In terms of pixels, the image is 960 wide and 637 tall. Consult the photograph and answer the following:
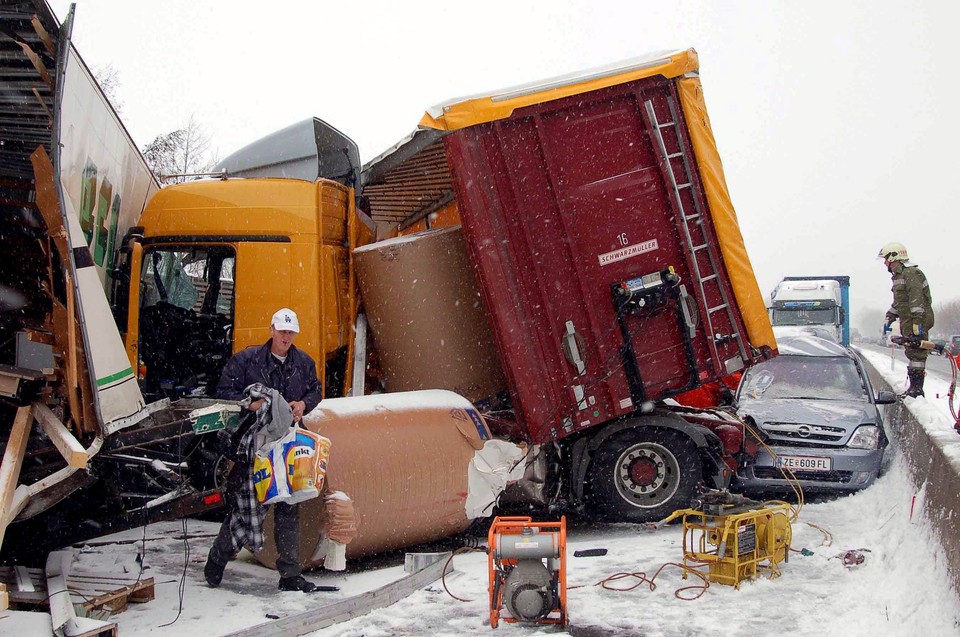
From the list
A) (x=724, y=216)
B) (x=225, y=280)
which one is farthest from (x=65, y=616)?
(x=724, y=216)

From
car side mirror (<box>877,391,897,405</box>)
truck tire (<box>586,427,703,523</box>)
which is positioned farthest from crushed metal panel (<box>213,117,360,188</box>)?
car side mirror (<box>877,391,897,405</box>)

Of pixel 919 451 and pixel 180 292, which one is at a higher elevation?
pixel 180 292

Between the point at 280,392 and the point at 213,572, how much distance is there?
3.85ft

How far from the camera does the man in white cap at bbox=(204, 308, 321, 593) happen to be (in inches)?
208

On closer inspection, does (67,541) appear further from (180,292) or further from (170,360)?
(180,292)

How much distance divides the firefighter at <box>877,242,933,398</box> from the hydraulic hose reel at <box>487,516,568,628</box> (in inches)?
227

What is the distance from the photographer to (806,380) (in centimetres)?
916

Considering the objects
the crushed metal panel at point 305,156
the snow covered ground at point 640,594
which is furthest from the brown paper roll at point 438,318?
the crushed metal panel at point 305,156

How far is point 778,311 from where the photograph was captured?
23391 millimetres

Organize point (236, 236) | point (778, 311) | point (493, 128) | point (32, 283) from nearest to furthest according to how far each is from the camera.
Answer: point (32, 283)
point (493, 128)
point (236, 236)
point (778, 311)

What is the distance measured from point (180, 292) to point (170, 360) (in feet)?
2.07

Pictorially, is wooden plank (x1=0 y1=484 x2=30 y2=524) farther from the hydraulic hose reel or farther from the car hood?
the car hood

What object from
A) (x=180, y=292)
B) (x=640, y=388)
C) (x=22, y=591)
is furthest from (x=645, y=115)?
(x=22, y=591)

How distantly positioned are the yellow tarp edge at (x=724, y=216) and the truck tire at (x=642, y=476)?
107 cm
